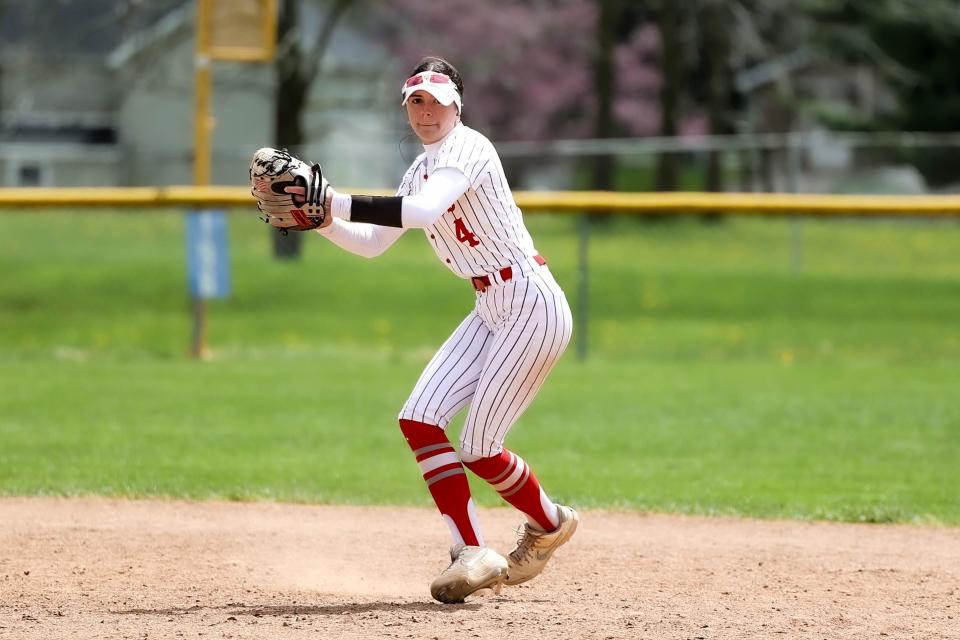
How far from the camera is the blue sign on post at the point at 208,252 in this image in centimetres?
1277

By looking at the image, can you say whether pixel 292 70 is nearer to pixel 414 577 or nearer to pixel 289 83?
pixel 289 83

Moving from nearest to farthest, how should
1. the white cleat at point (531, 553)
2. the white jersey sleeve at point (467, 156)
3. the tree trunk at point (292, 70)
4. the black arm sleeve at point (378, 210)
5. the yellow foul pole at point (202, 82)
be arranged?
the black arm sleeve at point (378, 210) < the white jersey sleeve at point (467, 156) < the white cleat at point (531, 553) < the yellow foul pole at point (202, 82) < the tree trunk at point (292, 70)

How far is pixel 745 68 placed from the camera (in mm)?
38000

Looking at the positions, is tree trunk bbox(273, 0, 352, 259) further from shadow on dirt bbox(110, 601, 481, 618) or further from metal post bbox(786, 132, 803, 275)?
shadow on dirt bbox(110, 601, 481, 618)

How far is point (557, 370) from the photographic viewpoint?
12094mm

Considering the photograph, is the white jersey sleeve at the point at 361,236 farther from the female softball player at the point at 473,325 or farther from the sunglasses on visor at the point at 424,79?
the sunglasses on visor at the point at 424,79

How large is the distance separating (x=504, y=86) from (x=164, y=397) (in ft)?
96.7

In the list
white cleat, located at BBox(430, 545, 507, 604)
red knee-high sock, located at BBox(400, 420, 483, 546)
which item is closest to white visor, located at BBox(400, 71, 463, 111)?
red knee-high sock, located at BBox(400, 420, 483, 546)

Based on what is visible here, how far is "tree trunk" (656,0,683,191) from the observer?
2498 centimetres

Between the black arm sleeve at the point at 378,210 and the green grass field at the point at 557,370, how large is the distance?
10.0ft

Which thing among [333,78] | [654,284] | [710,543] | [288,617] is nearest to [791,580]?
[710,543]

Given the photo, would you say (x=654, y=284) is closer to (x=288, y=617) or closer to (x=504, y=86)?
(x=288, y=617)

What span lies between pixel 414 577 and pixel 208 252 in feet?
25.4

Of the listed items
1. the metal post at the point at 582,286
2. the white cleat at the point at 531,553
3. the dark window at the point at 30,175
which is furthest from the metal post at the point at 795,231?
the dark window at the point at 30,175
